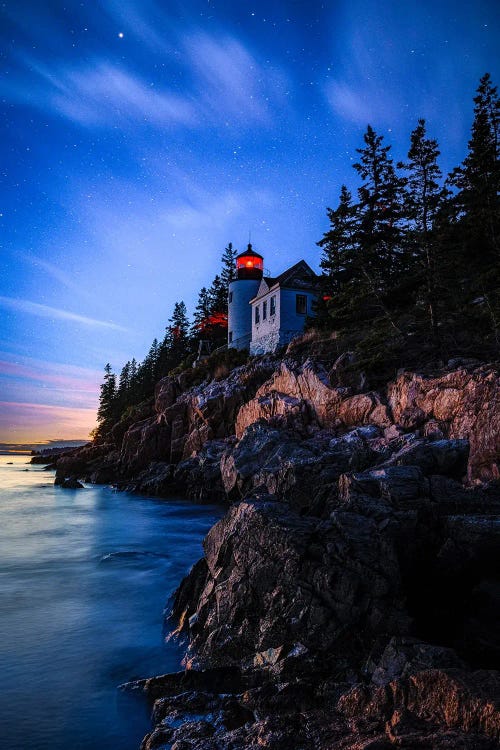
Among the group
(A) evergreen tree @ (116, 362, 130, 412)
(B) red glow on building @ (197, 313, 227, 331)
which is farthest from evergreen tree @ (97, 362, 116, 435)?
(B) red glow on building @ (197, 313, 227, 331)

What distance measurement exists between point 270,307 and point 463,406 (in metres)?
26.6

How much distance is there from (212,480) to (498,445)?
15.8m

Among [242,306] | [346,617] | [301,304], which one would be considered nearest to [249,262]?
[242,306]

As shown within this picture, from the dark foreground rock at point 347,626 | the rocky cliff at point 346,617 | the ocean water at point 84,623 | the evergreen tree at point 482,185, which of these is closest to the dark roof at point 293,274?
the evergreen tree at point 482,185

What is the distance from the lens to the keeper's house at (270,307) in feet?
124

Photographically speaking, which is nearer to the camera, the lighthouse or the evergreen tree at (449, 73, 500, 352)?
the evergreen tree at (449, 73, 500, 352)

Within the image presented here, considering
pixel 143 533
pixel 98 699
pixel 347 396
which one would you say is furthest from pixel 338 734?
pixel 347 396

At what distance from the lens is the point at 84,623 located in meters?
8.26

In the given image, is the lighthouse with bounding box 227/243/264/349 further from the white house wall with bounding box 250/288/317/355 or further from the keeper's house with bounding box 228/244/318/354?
the white house wall with bounding box 250/288/317/355

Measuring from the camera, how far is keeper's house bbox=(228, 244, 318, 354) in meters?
37.9

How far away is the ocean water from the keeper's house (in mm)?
21480

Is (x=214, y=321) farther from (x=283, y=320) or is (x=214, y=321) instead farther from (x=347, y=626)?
(x=347, y=626)

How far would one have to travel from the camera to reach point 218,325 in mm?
59406

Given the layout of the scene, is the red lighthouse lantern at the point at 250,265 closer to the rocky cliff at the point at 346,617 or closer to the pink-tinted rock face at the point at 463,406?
the pink-tinted rock face at the point at 463,406
